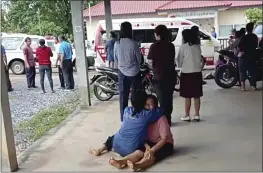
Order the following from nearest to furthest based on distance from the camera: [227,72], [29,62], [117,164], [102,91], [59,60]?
[117,164] → [102,91] → [227,72] → [59,60] → [29,62]

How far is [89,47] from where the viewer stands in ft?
57.5

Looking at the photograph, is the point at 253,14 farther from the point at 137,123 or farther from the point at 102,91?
the point at 137,123

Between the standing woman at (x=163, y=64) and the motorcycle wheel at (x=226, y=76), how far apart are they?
3.87 meters

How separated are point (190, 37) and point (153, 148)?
202 centimetres

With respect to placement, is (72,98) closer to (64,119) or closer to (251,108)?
(64,119)

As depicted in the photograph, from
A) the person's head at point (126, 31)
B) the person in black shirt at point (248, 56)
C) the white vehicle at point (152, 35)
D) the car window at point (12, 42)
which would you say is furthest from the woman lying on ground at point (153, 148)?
the car window at point (12, 42)

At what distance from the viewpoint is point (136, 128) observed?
436 cm

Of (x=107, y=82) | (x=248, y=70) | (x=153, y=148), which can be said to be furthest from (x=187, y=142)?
(x=248, y=70)

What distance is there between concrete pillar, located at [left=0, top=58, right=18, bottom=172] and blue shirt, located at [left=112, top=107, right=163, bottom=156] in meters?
1.23

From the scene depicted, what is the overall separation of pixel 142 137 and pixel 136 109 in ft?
1.03

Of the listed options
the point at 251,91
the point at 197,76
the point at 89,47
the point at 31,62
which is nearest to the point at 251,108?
the point at 197,76

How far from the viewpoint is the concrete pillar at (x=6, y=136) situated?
4219mm

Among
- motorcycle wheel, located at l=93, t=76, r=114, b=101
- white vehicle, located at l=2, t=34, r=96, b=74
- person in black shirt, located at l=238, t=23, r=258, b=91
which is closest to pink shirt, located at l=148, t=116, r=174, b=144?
motorcycle wheel, located at l=93, t=76, r=114, b=101

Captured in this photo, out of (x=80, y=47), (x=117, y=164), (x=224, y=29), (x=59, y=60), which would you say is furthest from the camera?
(x=224, y=29)
